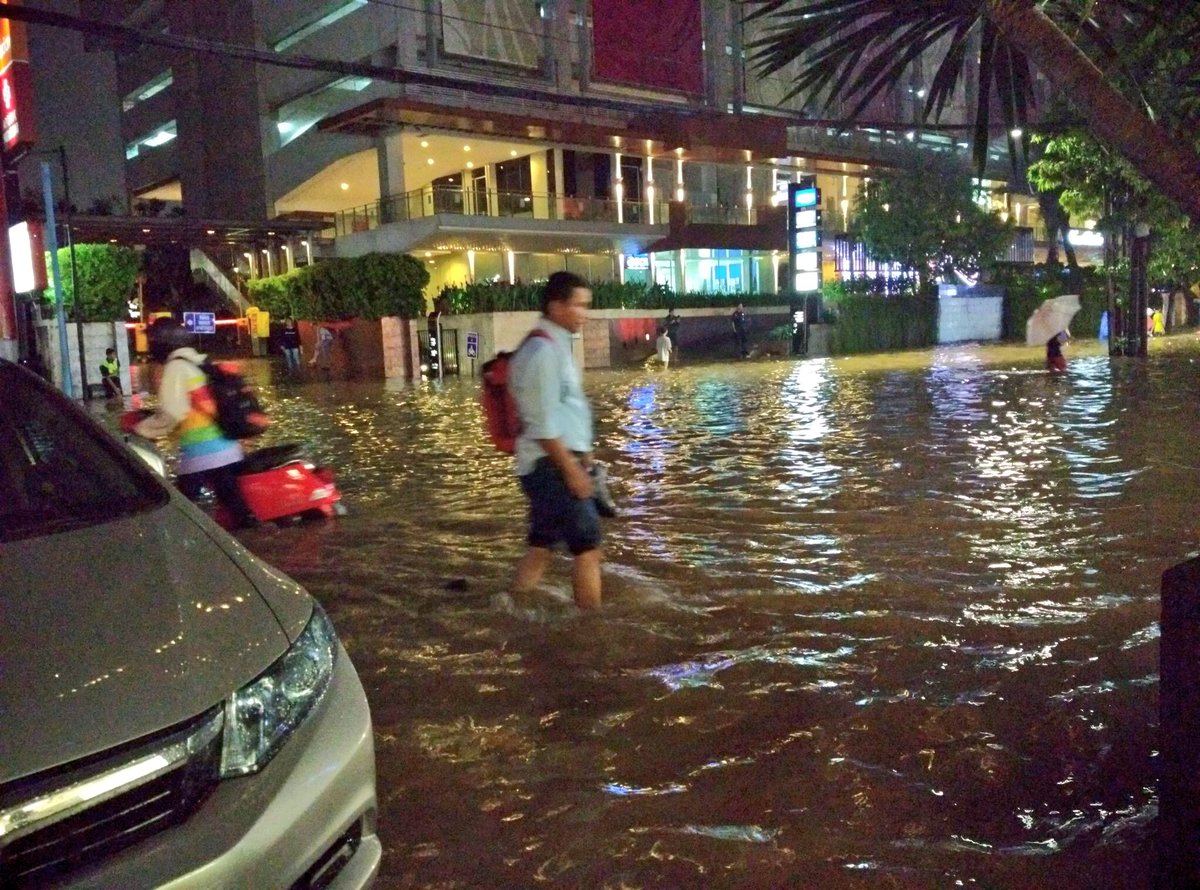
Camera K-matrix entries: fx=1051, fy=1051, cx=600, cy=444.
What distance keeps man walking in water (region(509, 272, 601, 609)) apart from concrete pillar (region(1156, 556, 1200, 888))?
262cm

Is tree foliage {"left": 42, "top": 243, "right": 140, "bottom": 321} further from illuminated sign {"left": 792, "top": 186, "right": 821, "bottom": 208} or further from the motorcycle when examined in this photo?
the motorcycle

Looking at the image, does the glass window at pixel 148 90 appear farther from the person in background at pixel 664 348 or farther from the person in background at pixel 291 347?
the person in background at pixel 664 348

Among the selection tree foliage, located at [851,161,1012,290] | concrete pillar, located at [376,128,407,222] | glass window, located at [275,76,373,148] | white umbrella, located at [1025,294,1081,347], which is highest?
glass window, located at [275,76,373,148]

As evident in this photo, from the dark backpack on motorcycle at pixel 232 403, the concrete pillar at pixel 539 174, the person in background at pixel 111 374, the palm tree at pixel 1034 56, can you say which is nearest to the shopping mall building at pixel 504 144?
the concrete pillar at pixel 539 174

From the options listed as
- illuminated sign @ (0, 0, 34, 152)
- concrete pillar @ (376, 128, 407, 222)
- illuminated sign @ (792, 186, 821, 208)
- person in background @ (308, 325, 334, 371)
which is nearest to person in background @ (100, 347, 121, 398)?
illuminated sign @ (0, 0, 34, 152)

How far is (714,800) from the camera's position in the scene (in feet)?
11.1

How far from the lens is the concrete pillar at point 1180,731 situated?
8.16ft

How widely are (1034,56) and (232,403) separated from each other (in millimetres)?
4833

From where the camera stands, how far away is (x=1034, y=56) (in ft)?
15.5

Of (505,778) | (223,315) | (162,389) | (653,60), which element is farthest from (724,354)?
(505,778)

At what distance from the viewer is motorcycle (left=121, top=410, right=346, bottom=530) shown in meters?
7.31

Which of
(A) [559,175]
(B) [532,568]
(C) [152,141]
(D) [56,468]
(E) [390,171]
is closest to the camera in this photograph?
(D) [56,468]

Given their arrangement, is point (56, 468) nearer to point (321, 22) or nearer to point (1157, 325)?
point (321, 22)

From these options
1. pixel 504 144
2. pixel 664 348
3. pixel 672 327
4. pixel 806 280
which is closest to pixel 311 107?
pixel 504 144
